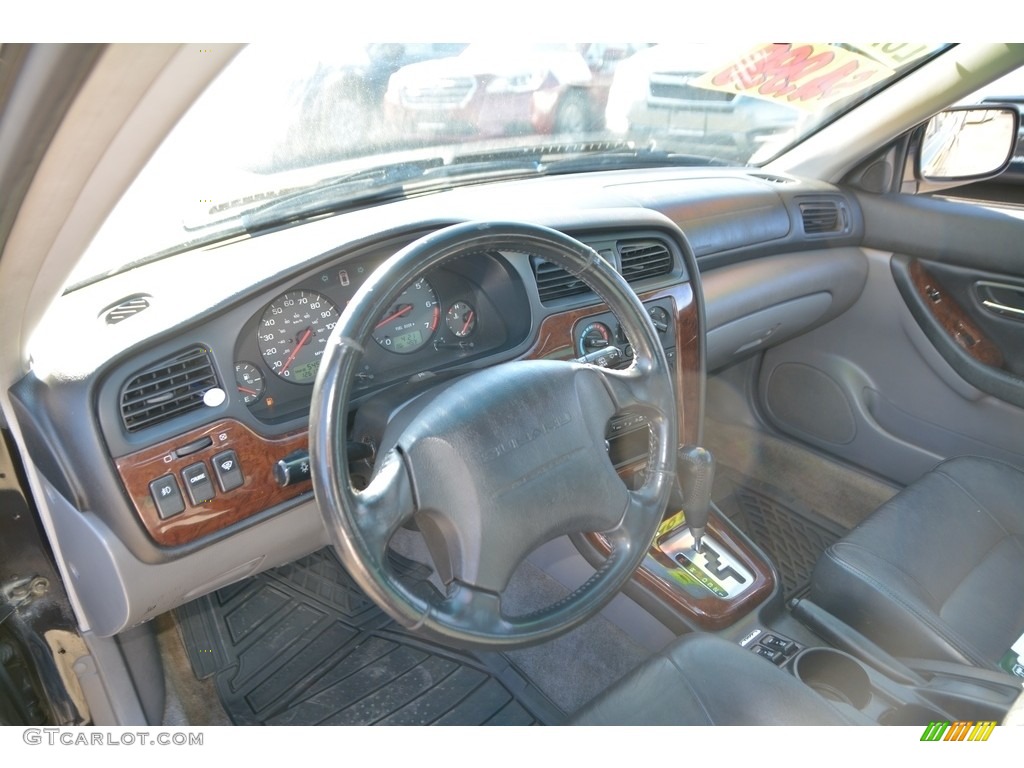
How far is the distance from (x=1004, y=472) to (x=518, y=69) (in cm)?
168

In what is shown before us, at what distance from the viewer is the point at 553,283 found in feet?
6.15

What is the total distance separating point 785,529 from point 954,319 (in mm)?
900

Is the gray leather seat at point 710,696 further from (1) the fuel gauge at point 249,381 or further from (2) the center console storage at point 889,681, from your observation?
(1) the fuel gauge at point 249,381

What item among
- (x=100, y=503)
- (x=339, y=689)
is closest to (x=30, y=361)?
(x=100, y=503)

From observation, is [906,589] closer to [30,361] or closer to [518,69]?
[518,69]

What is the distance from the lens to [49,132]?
0.80m

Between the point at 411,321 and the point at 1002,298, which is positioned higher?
the point at 411,321

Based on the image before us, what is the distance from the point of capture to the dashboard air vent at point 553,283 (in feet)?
6.06

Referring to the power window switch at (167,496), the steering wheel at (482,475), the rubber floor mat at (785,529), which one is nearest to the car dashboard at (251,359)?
the power window switch at (167,496)

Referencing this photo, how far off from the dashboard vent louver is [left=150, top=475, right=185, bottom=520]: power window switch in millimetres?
104

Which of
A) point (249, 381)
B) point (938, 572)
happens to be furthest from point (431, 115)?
point (938, 572)

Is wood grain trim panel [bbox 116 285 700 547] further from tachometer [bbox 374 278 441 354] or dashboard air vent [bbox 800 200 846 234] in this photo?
dashboard air vent [bbox 800 200 846 234]

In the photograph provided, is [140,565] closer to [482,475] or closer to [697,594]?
[482,475]
